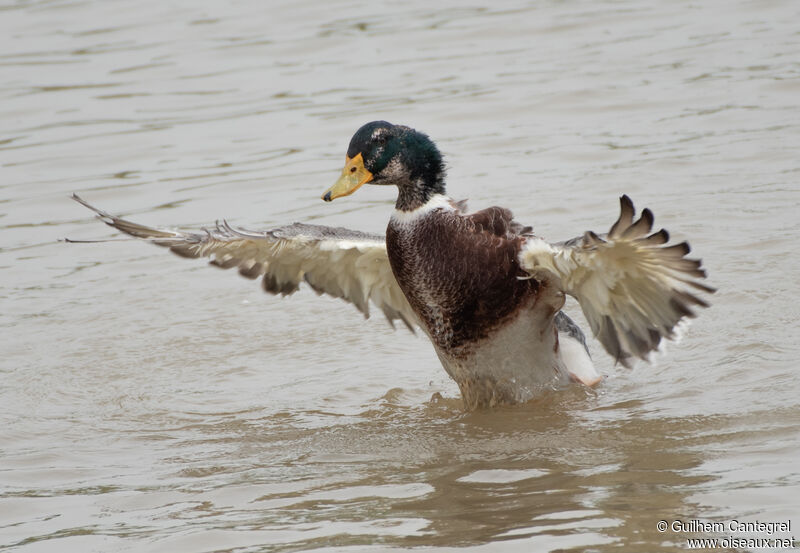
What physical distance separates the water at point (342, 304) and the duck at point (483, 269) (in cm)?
30

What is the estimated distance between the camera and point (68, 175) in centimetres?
1248

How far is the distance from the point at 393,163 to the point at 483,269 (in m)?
0.79

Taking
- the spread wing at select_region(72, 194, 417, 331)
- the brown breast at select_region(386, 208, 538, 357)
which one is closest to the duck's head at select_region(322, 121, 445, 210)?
the brown breast at select_region(386, 208, 538, 357)

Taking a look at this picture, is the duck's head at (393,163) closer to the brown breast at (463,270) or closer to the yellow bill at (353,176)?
the yellow bill at (353,176)

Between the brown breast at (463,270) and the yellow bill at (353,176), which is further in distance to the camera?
the yellow bill at (353,176)

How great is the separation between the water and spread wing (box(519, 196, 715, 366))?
51 cm

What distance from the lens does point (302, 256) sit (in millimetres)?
7668

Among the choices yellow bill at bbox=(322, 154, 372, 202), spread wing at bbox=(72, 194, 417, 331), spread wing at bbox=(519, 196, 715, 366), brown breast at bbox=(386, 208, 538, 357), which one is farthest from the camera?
spread wing at bbox=(72, 194, 417, 331)


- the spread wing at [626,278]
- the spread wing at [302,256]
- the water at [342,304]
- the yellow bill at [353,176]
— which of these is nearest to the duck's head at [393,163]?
the yellow bill at [353,176]

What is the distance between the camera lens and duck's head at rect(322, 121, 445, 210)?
22.9 feet

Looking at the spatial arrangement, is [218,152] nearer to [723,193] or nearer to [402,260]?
[723,193]

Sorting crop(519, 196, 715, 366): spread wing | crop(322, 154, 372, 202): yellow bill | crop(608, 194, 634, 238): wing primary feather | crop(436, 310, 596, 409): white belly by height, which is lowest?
crop(436, 310, 596, 409): white belly

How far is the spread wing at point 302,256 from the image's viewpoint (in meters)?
7.43

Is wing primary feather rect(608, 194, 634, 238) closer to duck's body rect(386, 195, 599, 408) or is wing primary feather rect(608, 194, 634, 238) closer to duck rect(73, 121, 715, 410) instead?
duck rect(73, 121, 715, 410)
